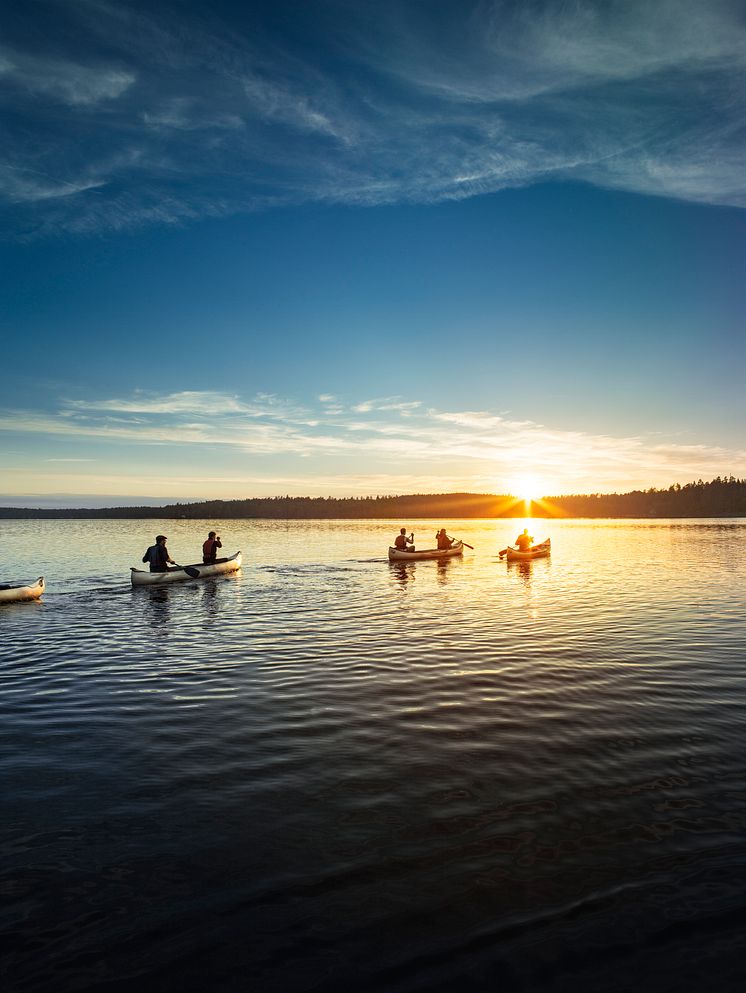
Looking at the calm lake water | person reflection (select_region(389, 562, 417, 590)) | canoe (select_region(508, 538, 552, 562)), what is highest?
canoe (select_region(508, 538, 552, 562))

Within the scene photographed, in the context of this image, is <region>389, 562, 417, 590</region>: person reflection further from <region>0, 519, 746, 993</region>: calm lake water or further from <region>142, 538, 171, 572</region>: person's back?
<region>0, 519, 746, 993</region>: calm lake water

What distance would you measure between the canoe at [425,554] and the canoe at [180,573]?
12.2 metres

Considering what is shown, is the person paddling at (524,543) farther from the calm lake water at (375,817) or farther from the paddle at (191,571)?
the calm lake water at (375,817)

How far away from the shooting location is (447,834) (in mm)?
7473

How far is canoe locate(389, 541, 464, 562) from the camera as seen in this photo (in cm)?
4747

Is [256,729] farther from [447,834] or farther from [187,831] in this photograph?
[447,834]

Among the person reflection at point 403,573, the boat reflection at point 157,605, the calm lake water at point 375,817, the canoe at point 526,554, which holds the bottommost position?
the boat reflection at point 157,605

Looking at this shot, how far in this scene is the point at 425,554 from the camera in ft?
162

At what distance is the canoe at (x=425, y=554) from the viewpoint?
156 ft

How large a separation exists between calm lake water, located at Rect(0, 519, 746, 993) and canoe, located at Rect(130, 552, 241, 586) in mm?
16643

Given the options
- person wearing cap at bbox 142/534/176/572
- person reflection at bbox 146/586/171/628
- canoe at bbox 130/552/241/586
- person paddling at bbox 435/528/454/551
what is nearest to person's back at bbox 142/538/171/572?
person wearing cap at bbox 142/534/176/572

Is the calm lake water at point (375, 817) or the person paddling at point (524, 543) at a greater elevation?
the person paddling at point (524, 543)

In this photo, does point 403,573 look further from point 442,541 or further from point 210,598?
point 210,598

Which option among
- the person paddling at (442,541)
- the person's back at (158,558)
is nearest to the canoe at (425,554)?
the person paddling at (442,541)
